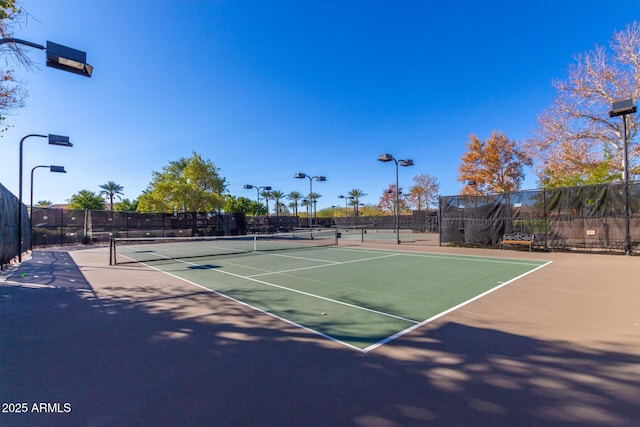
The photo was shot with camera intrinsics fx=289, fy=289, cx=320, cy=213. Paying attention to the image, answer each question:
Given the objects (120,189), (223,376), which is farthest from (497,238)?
(120,189)

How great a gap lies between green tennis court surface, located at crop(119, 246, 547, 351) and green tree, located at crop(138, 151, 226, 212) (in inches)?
1146

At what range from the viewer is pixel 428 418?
2365mm

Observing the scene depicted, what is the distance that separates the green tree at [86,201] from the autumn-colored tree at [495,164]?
6104cm

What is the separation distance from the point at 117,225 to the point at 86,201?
1452 inches

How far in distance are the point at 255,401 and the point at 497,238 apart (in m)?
16.9

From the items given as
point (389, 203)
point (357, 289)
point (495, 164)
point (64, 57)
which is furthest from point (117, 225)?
point (389, 203)

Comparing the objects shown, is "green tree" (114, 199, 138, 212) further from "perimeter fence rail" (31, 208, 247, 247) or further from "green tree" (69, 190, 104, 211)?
"perimeter fence rail" (31, 208, 247, 247)

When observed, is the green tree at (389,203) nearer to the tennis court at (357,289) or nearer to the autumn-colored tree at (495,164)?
the autumn-colored tree at (495,164)

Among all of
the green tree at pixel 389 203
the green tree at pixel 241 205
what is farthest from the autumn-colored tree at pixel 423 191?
the green tree at pixel 241 205

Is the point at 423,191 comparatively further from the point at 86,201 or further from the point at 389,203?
the point at 86,201

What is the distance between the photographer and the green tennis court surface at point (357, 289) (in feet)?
15.1

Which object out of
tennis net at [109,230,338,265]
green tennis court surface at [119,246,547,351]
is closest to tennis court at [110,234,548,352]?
green tennis court surface at [119,246,547,351]

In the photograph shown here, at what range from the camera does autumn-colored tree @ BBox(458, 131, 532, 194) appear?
33312 mm

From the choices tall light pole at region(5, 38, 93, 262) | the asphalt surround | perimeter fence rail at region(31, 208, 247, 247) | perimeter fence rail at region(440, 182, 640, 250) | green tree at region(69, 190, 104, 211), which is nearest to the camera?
the asphalt surround
